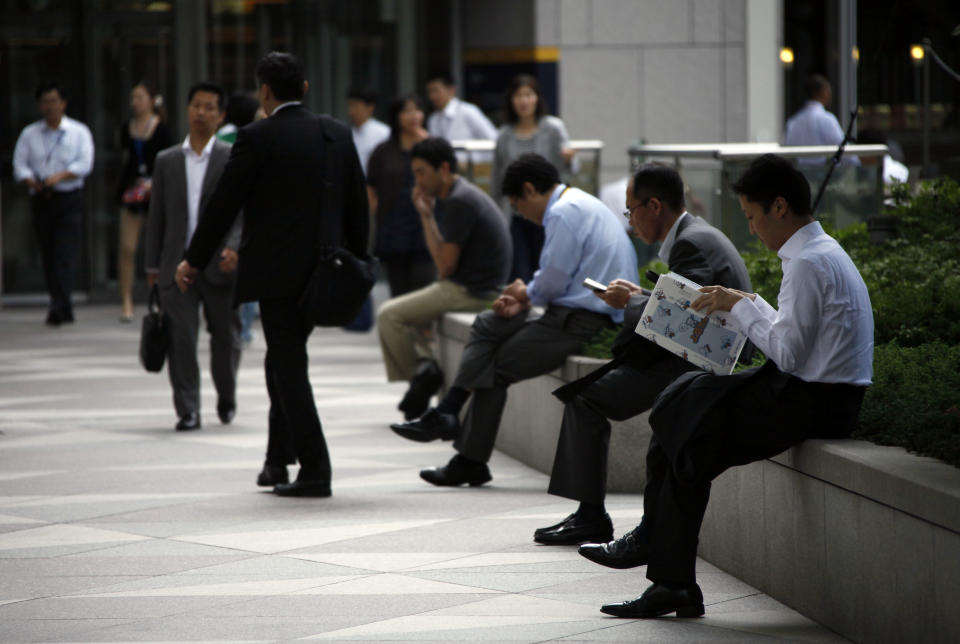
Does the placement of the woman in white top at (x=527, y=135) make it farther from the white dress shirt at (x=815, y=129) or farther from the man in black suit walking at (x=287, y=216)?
the man in black suit walking at (x=287, y=216)

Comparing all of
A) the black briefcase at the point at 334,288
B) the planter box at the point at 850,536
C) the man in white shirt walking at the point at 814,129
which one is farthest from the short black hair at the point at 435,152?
the man in white shirt walking at the point at 814,129

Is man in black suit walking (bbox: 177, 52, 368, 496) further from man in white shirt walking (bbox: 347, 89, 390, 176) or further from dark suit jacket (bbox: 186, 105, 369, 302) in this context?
man in white shirt walking (bbox: 347, 89, 390, 176)

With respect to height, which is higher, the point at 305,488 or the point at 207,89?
the point at 207,89

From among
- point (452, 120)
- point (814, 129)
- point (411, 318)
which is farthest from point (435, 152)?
point (452, 120)

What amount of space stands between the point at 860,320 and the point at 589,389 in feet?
5.21

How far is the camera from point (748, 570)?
5.68 metres

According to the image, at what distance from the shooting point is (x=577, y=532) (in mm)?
6332

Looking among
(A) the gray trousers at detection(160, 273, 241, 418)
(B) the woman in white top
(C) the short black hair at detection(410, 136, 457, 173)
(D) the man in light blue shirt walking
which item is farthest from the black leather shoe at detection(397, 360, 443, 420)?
(B) the woman in white top

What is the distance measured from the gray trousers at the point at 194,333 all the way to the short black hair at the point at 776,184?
15.5 feet

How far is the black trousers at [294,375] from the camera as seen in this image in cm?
731

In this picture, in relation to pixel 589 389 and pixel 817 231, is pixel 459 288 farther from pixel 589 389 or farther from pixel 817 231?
pixel 817 231

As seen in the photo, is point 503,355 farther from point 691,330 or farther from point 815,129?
Answer: point 815,129

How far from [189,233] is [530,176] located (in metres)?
2.64

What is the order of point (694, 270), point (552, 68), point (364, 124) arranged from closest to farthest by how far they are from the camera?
point (694, 270) → point (364, 124) → point (552, 68)
